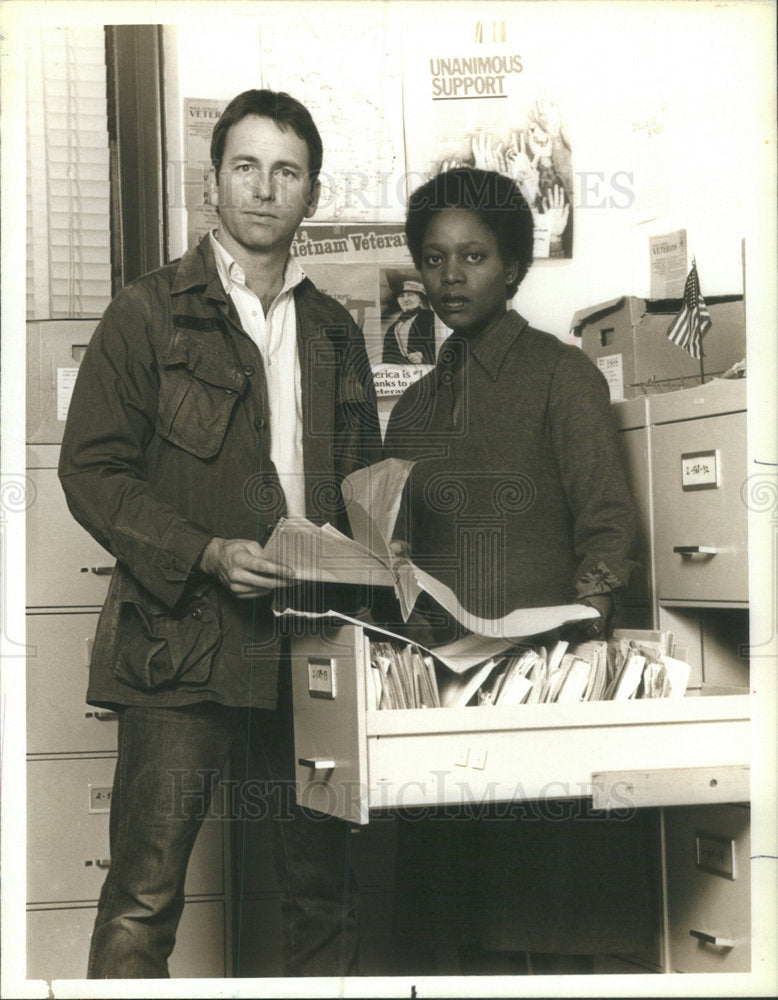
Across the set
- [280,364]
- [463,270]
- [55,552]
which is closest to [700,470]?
[463,270]

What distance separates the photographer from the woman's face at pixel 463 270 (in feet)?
6.80

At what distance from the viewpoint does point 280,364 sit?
6.68ft

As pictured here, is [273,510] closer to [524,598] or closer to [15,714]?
[524,598]

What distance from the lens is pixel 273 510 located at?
1.99 meters

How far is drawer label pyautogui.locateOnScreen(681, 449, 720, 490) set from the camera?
199cm

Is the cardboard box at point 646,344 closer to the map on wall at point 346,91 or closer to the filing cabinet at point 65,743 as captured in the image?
the map on wall at point 346,91

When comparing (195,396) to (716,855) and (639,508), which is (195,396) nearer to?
(639,508)

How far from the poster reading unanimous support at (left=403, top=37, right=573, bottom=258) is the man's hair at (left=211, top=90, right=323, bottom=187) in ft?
0.58

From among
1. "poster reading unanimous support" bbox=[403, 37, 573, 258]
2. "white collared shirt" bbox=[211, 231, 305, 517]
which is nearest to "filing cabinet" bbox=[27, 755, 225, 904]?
"white collared shirt" bbox=[211, 231, 305, 517]

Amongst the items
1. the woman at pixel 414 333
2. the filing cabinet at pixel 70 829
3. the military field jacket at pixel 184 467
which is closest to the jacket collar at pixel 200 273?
the military field jacket at pixel 184 467

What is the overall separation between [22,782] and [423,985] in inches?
32.0

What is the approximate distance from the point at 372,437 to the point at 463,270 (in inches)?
14.0

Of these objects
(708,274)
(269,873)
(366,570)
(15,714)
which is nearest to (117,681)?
(15,714)

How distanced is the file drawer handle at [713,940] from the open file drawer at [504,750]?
32 cm
